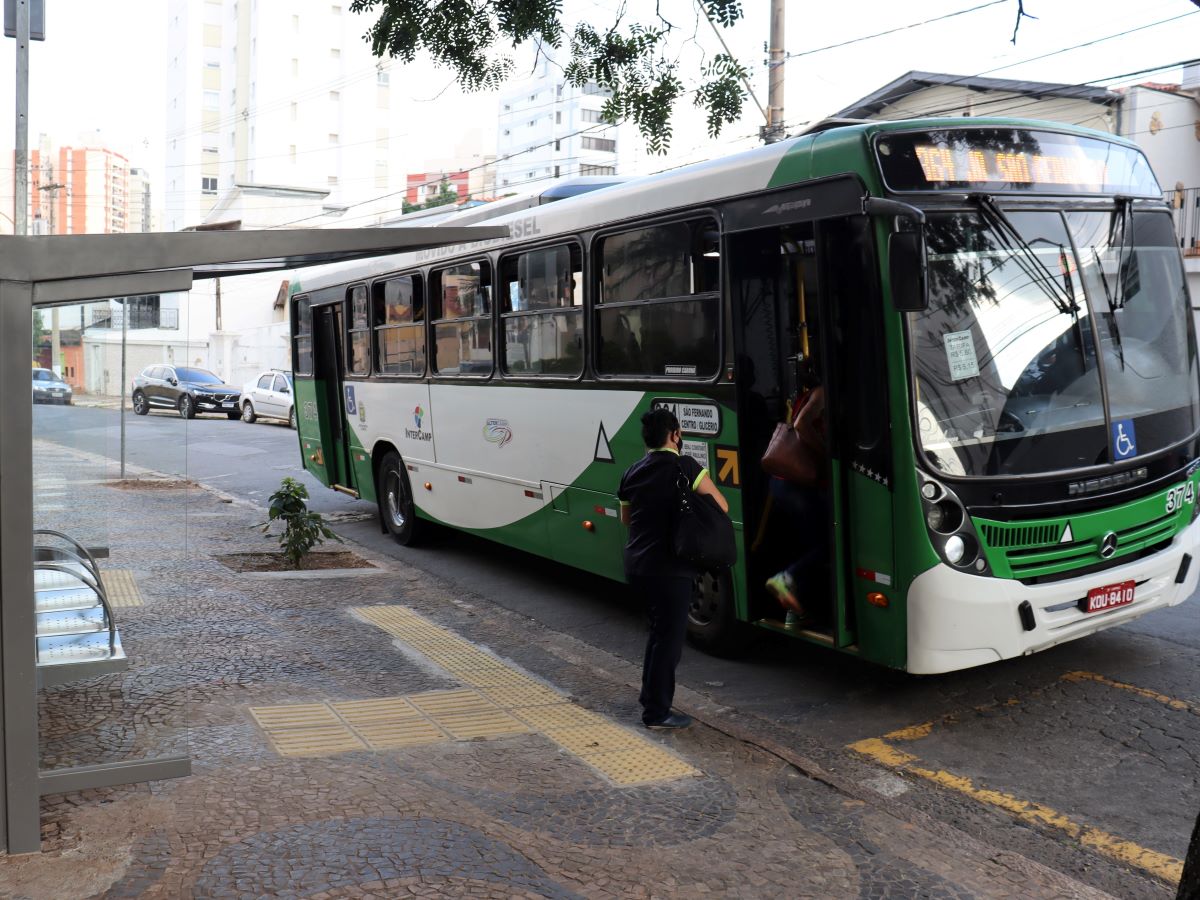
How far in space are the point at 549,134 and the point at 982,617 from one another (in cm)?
10773

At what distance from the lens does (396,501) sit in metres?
11.8

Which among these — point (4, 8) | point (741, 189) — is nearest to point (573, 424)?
point (741, 189)

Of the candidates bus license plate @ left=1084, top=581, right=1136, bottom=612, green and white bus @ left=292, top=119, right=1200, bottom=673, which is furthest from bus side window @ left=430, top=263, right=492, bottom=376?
bus license plate @ left=1084, top=581, right=1136, bottom=612

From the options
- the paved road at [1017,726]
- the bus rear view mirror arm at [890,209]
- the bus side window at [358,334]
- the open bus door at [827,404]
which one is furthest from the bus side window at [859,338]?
the bus side window at [358,334]

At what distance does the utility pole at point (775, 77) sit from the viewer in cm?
1694

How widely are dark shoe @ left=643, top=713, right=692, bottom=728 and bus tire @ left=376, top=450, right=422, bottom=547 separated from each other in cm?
589

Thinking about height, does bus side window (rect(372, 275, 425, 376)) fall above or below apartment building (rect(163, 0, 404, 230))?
below

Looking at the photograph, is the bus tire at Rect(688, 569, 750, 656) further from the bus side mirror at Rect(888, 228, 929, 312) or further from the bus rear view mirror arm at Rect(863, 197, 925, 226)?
the bus rear view mirror arm at Rect(863, 197, 925, 226)

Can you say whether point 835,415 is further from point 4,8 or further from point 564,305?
point 4,8

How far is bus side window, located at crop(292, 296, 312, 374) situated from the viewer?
44.1 ft

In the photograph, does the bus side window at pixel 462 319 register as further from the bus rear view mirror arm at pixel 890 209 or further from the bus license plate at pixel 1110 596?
the bus license plate at pixel 1110 596

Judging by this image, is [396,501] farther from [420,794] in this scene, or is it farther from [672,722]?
[420,794]

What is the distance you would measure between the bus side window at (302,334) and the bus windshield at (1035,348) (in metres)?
9.30

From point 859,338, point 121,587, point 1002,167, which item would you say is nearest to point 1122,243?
point 1002,167
